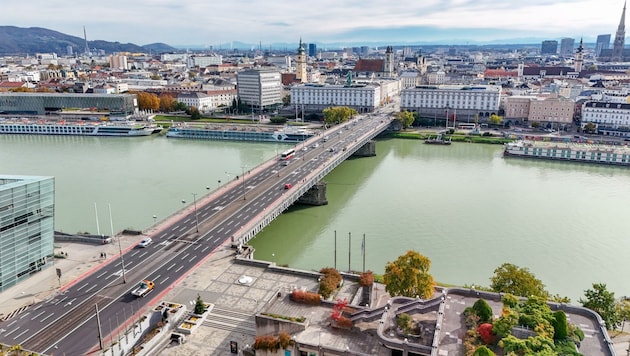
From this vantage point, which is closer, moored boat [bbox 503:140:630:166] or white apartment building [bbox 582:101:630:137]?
moored boat [bbox 503:140:630:166]

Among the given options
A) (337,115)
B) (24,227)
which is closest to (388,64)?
(337,115)

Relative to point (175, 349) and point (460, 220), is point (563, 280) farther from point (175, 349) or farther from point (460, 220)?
point (175, 349)

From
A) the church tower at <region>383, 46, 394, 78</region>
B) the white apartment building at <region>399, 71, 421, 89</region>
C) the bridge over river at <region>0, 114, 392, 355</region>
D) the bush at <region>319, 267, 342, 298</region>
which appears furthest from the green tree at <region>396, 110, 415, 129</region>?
the church tower at <region>383, 46, 394, 78</region>

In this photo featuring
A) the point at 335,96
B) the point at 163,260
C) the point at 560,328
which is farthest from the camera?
the point at 335,96

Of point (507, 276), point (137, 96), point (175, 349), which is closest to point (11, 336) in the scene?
point (175, 349)

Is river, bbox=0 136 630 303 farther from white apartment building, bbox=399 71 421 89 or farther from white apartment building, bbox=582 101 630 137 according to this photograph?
white apartment building, bbox=399 71 421 89

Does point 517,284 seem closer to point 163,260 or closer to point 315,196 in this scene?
point 163,260
